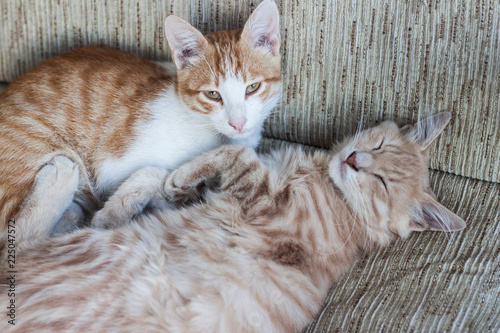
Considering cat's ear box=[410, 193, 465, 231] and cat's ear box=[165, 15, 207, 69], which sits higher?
cat's ear box=[165, 15, 207, 69]

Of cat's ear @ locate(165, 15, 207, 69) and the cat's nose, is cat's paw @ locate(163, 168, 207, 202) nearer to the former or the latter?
cat's ear @ locate(165, 15, 207, 69)

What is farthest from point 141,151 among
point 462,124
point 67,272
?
point 462,124

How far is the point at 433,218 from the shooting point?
4.96 ft

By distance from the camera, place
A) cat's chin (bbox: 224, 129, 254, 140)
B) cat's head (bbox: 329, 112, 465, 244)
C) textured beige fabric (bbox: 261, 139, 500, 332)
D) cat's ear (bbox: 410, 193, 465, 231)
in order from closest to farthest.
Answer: textured beige fabric (bbox: 261, 139, 500, 332) → cat's ear (bbox: 410, 193, 465, 231) → cat's head (bbox: 329, 112, 465, 244) → cat's chin (bbox: 224, 129, 254, 140)

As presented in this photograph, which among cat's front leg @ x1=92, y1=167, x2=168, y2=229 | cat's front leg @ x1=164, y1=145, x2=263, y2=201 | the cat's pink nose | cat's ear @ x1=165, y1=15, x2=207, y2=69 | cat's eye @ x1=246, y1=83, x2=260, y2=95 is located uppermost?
cat's ear @ x1=165, y1=15, x2=207, y2=69

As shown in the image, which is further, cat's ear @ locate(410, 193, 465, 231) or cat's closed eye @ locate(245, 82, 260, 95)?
cat's closed eye @ locate(245, 82, 260, 95)

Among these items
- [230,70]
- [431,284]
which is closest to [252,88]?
[230,70]

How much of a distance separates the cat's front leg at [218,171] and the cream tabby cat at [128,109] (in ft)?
0.29

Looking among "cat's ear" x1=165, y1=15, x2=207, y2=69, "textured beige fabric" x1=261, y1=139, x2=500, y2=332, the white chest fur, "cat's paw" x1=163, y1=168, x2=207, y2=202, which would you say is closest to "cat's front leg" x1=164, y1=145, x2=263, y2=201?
"cat's paw" x1=163, y1=168, x2=207, y2=202

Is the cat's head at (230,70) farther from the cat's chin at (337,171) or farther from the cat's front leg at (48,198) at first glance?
the cat's front leg at (48,198)

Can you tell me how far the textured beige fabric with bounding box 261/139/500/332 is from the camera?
126cm

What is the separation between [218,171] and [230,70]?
374mm

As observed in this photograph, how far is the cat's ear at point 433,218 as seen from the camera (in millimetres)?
1453

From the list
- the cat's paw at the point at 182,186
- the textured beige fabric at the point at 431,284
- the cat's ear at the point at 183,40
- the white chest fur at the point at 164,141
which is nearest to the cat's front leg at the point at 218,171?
the cat's paw at the point at 182,186
